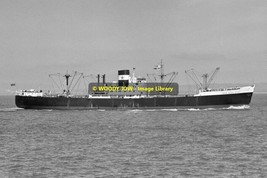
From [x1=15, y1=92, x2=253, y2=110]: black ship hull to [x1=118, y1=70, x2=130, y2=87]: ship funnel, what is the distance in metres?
6.59

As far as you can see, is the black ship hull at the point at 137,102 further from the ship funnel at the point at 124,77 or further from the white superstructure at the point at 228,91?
the ship funnel at the point at 124,77

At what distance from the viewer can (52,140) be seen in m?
47.1

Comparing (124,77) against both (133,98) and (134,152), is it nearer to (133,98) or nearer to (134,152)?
(133,98)

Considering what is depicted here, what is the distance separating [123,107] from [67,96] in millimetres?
14135

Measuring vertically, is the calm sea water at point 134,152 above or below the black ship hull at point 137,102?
below

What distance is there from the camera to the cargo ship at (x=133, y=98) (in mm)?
95688

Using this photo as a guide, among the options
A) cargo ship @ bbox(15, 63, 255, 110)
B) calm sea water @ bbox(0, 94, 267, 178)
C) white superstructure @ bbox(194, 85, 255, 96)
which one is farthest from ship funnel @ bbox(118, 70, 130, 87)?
calm sea water @ bbox(0, 94, 267, 178)

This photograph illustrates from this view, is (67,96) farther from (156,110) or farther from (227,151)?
(227,151)

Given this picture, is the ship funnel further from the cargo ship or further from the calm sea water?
the calm sea water

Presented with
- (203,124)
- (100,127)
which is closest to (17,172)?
(100,127)

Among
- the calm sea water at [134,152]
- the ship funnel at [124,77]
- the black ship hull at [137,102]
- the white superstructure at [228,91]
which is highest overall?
the ship funnel at [124,77]

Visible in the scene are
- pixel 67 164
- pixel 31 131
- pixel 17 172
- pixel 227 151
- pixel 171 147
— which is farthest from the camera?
pixel 31 131

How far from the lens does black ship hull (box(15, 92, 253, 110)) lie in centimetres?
9594

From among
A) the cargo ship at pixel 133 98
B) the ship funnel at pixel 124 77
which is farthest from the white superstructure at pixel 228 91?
the ship funnel at pixel 124 77
